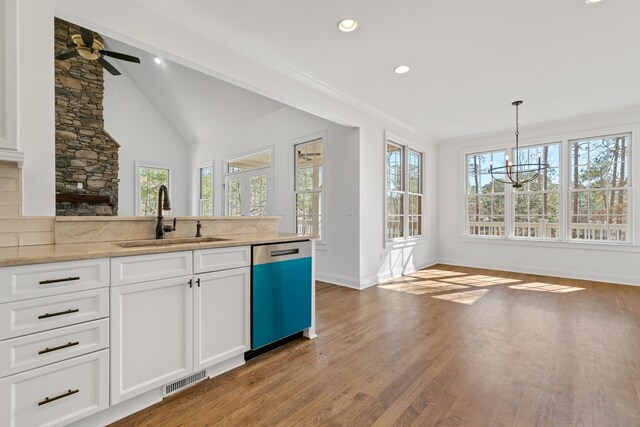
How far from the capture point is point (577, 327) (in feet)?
9.64

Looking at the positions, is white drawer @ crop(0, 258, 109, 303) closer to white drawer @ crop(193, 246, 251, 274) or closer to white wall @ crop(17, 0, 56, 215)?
white drawer @ crop(193, 246, 251, 274)

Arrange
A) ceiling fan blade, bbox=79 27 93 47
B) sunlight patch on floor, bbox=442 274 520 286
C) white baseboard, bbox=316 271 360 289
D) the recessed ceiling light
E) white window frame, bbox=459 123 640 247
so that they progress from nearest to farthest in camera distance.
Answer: the recessed ceiling light, ceiling fan blade, bbox=79 27 93 47, white baseboard, bbox=316 271 360 289, white window frame, bbox=459 123 640 247, sunlight patch on floor, bbox=442 274 520 286

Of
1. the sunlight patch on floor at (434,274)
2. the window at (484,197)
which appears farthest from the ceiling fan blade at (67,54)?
the window at (484,197)

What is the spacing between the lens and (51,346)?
1378 millimetres

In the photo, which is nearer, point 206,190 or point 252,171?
point 252,171

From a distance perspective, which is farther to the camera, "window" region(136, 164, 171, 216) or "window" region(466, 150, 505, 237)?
"window" region(136, 164, 171, 216)

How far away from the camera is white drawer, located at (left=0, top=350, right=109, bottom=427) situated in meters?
1.28

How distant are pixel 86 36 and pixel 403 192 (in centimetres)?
496

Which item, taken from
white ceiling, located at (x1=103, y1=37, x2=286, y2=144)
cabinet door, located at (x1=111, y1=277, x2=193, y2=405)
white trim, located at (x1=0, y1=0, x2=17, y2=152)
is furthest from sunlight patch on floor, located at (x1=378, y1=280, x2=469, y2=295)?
white trim, located at (x1=0, y1=0, x2=17, y2=152)

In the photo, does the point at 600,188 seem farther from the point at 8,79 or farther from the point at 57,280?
the point at 8,79

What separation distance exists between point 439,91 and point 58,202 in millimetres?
6728

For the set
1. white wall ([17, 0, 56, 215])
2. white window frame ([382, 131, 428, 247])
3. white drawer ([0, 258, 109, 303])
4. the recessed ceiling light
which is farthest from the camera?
white window frame ([382, 131, 428, 247])

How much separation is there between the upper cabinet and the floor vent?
1559 millimetres

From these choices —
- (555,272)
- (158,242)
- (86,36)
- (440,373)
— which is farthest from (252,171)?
(555,272)
